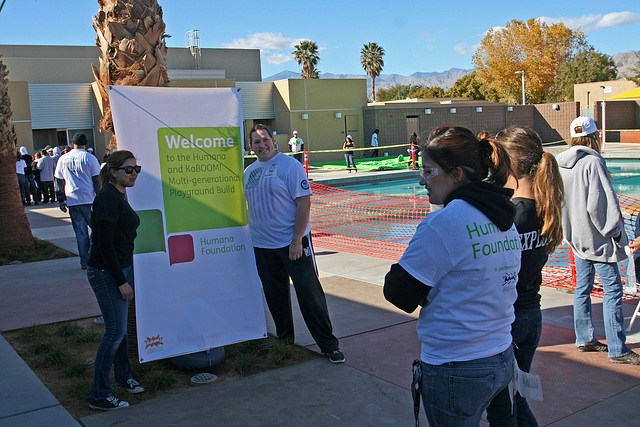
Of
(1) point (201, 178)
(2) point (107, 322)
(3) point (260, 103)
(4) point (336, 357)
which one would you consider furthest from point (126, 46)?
(3) point (260, 103)

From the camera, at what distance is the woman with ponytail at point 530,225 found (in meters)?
2.88

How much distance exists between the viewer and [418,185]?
22.2m

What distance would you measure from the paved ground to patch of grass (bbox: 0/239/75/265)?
3.84 m

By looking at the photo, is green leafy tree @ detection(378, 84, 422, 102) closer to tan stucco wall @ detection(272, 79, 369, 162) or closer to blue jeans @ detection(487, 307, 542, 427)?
tan stucco wall @ detection(272, 79, 369, 162)

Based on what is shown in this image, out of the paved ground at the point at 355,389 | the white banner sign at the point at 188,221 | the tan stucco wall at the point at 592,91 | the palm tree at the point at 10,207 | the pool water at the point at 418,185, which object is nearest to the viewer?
the paved ground at the point at 355,389

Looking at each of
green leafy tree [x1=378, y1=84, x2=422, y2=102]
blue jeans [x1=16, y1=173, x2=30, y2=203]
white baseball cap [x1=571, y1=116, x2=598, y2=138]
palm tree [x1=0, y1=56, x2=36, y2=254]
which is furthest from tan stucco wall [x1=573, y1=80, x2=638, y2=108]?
green leafy tree [x1=378, y1=84, x2=422, y2=102]

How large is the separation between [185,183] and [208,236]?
1.57 ft

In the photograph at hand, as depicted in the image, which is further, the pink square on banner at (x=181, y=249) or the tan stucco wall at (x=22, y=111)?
the tan stucco wall at (x=22, y=111)

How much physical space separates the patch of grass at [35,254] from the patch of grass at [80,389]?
6.18 meters

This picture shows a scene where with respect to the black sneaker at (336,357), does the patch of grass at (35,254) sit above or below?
above

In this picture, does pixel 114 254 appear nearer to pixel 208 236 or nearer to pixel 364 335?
pixel 208 236

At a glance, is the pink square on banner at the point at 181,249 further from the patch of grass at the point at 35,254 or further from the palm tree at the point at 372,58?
the palm tree at the point at 372,58

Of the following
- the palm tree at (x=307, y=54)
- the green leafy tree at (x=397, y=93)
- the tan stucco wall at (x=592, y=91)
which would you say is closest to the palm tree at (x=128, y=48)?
the tan stucco wall at (x=592, y=91)

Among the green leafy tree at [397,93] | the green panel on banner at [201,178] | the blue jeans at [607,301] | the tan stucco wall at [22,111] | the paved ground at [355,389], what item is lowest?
the paved ground at [355,389]
